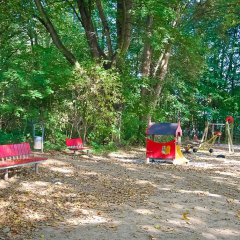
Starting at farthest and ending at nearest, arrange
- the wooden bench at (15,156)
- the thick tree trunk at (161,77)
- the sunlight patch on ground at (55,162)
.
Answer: the thick tree trunk at (161,77) → the sunlight patch on ground at (55,162) → the wooden bench at (15,156)

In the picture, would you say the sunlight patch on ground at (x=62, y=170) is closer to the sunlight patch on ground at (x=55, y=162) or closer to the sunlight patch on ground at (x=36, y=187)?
the sunlight patch on ground at (x=55, y=162)

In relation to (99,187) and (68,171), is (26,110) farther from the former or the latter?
(99,187)

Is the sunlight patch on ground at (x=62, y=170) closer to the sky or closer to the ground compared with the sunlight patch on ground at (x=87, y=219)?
closer to the sky

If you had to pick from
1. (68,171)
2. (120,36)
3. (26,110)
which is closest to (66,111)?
(26,110)

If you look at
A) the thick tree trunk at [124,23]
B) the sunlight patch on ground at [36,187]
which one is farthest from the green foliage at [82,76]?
the sunlight patch on ground at [36,187]

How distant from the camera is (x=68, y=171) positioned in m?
10.1

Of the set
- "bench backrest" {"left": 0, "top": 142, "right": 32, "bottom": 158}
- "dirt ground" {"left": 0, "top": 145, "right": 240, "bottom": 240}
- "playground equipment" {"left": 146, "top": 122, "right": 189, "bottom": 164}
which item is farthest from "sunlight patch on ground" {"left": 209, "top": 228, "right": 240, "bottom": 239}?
"playground equipment" {"left": 146, "top": 122, "right": 189, "bottom": 164}

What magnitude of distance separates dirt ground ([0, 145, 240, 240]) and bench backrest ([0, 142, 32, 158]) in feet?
1.52

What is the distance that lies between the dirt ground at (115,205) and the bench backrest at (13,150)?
0.46 meters

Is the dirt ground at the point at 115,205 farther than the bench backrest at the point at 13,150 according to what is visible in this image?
No

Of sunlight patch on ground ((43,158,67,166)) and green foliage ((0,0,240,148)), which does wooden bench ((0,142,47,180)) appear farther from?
green foliage ((0,0,240,148))

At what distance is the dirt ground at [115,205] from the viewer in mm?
5250

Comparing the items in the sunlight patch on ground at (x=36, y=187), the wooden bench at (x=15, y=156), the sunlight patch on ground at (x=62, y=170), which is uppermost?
the wooden bench at (x=15, y=156)

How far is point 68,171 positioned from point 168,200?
3.72 m
